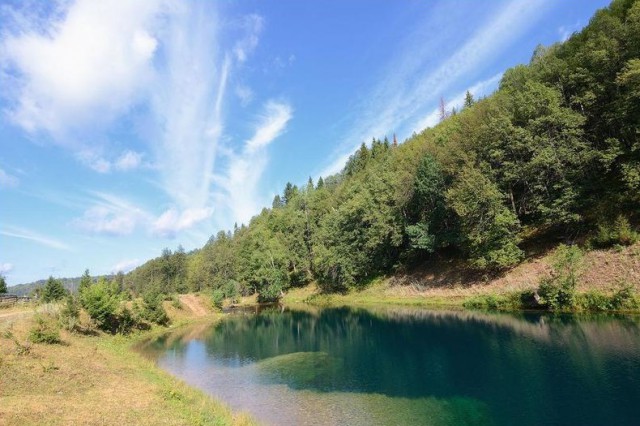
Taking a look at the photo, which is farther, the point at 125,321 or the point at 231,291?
the point at 231,291

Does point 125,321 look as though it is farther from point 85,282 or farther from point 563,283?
point 563,283

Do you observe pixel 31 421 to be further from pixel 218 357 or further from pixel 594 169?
pixel 594 169

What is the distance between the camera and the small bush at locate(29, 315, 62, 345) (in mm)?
33750

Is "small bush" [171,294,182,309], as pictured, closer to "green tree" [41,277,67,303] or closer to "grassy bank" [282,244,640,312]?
"green tree" [41,277,67,303]

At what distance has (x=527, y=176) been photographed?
5491 centimetres

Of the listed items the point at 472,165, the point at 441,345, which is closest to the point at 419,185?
the point at 472,165

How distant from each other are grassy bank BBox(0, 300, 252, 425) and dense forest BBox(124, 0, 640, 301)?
1376 inches

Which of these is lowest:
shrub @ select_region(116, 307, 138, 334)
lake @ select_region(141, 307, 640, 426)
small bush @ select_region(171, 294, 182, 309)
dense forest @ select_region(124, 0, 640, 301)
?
lake @ select_region(141, 307, 640, 426)

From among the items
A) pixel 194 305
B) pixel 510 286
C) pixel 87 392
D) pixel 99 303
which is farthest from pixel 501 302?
pixel 194 305

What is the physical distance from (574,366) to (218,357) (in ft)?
105

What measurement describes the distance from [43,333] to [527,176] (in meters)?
59.5

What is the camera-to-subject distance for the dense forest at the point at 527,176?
4781 centimetres

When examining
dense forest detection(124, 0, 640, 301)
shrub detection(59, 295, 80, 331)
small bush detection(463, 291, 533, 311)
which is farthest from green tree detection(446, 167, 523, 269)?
shrub detection(59, 295, 80, 331)

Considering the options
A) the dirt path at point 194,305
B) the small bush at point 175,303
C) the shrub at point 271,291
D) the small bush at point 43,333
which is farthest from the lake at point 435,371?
the shrub at point 271,291
